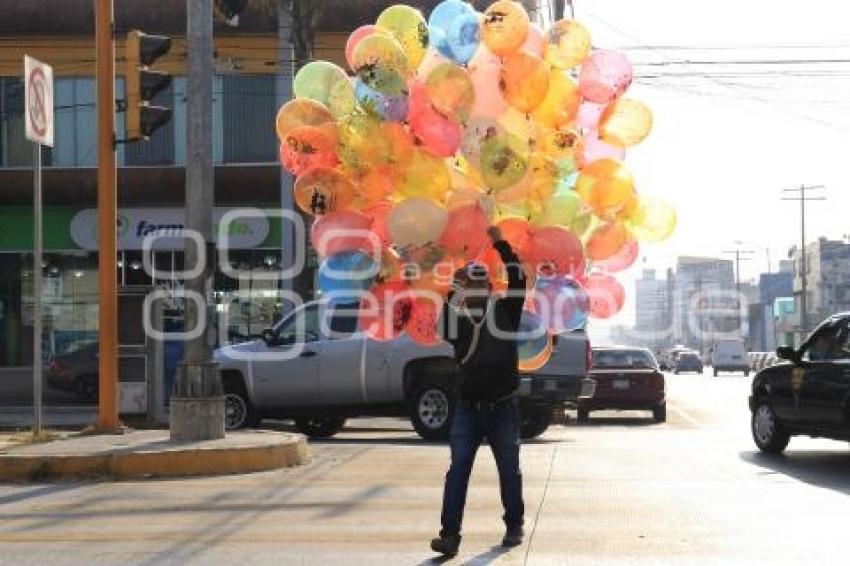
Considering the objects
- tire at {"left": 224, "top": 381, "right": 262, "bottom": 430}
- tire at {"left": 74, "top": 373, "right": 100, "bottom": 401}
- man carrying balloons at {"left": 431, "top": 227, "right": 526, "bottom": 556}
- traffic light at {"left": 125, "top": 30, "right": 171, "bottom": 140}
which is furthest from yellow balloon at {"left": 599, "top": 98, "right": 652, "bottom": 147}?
tire at {"left": 74, "top": 373, "right": 100, "bottom": 401}

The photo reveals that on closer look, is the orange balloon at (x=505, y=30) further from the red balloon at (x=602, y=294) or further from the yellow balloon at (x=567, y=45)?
the red balloon at (x=602, y=294)

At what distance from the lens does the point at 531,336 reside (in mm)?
9414

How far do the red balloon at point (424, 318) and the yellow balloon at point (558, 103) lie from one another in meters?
1.74

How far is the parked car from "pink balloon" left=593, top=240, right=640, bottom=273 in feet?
11.8

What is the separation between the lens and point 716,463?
12781 mm

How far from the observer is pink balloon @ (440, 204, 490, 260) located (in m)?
8.98

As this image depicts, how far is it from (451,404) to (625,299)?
5.28 metres

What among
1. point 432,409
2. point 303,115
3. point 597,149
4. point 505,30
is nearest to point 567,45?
point 505,30

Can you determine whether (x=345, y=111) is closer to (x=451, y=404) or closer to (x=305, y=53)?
(x=451, y=404)

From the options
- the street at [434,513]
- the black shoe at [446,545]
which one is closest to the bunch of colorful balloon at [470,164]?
the street at [434,513]

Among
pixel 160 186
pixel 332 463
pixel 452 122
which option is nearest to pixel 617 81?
pixel 452 122

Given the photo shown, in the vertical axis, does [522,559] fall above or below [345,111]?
below

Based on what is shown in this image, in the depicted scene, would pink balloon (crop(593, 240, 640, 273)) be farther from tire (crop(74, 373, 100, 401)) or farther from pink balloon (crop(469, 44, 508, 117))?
tire (crop(74, 373, 100, 401))

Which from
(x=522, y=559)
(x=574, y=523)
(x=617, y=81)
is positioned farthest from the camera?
(x=617, y=81)
